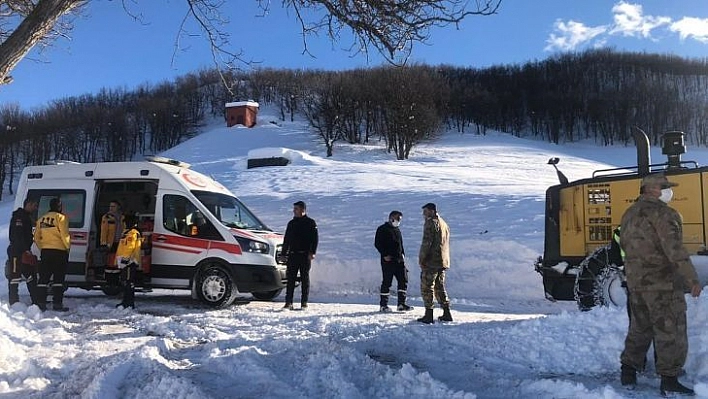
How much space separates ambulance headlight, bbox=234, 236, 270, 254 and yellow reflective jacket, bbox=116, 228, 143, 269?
166 centimetres

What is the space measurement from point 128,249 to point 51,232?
122cm

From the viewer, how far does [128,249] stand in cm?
942

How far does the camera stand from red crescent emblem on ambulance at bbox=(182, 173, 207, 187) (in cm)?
1074

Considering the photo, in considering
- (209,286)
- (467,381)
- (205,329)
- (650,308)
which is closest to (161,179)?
(209,286)

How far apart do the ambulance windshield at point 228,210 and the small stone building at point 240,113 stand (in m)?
67.6

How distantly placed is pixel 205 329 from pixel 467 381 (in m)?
3.99

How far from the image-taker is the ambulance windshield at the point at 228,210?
413 inches

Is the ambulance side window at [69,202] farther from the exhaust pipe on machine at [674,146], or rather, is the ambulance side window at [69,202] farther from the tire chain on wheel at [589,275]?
the exhaust pipe on machine at [674,146]

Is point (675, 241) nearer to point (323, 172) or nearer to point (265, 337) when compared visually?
point (265, 337)

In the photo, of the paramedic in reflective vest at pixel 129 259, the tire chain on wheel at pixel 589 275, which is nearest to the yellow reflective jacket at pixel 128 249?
the paramedic in reflective vest at pixel 129 259

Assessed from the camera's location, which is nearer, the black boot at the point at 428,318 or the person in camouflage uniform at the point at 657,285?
the person in camouflage uniform at the point at 657,285

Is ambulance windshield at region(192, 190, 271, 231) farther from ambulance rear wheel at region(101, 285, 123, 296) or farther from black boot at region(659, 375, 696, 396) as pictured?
black boot at region(659, 375, 696, 396)

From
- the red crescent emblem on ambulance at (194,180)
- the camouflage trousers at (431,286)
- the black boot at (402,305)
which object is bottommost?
the black boot at (402,305)

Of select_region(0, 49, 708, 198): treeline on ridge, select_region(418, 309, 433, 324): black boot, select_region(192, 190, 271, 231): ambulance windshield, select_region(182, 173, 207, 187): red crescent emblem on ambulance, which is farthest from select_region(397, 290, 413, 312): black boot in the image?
select_region(0, 49, 708, 198): treeline on ridge
